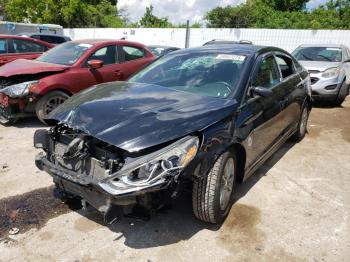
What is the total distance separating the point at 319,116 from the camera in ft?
26.7

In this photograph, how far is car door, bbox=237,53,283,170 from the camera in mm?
3596

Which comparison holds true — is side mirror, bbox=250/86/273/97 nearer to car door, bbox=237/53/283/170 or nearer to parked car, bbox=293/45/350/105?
car door, bbox=237/53/283/170

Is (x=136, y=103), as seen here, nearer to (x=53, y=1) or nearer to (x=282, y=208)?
Answer: (x=282, y=208)

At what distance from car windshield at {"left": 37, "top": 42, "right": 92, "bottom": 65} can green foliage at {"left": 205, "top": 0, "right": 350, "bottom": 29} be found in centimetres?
1723

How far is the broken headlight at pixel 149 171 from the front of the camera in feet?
8.63

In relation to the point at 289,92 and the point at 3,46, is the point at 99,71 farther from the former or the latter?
the point at 289,92

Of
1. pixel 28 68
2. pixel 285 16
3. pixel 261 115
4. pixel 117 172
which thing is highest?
pixel 285 16

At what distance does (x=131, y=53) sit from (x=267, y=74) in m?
4.24

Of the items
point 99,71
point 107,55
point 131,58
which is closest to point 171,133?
point 99,71

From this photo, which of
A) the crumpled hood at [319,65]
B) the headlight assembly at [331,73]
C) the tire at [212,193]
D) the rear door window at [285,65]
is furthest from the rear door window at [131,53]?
the tire at [212,193]

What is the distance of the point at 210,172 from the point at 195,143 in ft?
1.12

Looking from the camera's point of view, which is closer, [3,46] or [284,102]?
[284,102]

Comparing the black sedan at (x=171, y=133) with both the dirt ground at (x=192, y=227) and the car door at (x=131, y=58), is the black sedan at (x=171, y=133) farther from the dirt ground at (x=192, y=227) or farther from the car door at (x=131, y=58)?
the car door at (x=131, y=58)

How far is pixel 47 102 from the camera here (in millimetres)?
6371
